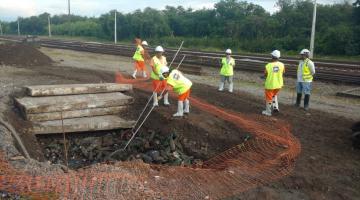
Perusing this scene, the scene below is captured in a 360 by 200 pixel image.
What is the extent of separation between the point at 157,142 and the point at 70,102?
2824 millimetres

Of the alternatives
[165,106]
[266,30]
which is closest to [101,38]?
[266,30]

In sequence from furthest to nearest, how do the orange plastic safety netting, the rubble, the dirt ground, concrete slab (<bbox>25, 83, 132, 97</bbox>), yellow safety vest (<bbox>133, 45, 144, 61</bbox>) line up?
yellow safety vest (<bbox>133, 45, 144, 61</bbox>), concrete slab (<bbox>25, 83, 132, 97</bbox>), the rubble, the dirt ground, the orange plastic safety netting

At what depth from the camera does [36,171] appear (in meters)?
6.19

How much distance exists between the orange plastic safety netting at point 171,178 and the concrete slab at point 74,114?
160 inches

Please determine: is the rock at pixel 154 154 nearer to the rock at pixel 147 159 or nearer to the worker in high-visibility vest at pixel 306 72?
the rock at pixel 147 159

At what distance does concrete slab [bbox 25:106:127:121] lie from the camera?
1057cm

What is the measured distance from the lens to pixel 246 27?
4181cm

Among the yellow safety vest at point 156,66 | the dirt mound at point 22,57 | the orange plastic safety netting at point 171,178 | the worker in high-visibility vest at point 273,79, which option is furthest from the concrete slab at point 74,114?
the dirt mound at point 22,57

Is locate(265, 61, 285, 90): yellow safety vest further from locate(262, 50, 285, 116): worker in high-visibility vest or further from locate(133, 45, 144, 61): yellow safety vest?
locate(133, 45, 144, 61): yellow safety vest

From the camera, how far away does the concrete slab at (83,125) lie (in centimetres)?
1033

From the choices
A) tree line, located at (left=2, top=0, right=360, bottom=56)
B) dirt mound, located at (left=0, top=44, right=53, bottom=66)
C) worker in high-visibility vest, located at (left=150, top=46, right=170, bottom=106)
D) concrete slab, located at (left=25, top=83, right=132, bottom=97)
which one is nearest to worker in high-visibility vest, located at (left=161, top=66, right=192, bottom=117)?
worker in high-visibility vest, located at (left=150, top=46, right=170, bottom=106)

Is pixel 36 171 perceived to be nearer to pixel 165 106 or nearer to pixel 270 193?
pixel 270 193

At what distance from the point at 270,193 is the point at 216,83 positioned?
35.5ft

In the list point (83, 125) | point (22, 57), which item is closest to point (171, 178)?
point (83, 125)
